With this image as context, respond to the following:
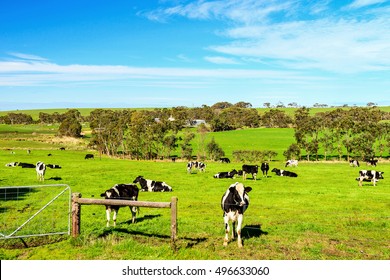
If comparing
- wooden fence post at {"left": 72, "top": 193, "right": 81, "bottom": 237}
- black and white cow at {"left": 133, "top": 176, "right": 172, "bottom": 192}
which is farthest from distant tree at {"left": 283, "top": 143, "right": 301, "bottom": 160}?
wooden fence post at {"left": 72, "top": 193, "right": 81, "bottom": 237}

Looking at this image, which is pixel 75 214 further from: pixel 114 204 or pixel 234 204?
pixel 234 204

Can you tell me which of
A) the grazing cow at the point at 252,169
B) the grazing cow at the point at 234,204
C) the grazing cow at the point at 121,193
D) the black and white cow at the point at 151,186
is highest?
the grazing cow at the point at 234,204

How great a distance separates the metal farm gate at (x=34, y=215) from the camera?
14201 millimetres

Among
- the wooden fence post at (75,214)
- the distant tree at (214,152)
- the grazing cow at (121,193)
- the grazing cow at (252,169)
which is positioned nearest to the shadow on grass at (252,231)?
the grazing cow at (121,193)

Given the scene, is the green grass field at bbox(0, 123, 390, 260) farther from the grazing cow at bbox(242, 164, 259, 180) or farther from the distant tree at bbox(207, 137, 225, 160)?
the distant tree at bbox(207, 137, 225, 160)

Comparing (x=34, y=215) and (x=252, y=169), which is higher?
(x=34, y=215)

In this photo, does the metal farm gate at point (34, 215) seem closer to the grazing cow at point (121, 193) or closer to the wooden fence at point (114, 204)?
the wooden fence at point (114, 204)

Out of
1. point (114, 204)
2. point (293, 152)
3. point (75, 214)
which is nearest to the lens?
point (114, 204)

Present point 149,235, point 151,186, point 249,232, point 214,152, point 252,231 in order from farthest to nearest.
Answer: point 214,152 < point 151,186 < point 252,231 < point 249,232 < point 149,235

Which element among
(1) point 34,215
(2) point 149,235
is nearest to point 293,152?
(2) point 149,235

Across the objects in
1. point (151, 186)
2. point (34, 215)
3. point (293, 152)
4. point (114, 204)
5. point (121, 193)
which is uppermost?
point (114, 204)

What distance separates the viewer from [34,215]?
13.2 metres

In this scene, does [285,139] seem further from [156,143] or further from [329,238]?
[329,238]
